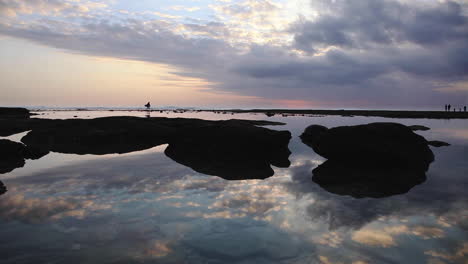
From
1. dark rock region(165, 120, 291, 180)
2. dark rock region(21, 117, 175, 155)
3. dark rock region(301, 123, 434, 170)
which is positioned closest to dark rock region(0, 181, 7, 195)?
dark rock region(165, 120, 291, 180)

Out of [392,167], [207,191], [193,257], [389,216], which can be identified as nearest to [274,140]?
[392,167]

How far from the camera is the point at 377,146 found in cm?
1207

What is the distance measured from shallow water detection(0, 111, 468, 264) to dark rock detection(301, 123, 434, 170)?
2.24 m

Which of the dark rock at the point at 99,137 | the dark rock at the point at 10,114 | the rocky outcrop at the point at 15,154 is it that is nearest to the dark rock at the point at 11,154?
the rocky outcrop at the point at 15,154

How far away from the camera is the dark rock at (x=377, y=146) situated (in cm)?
1175

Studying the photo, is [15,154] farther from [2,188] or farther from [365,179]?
[365,179]

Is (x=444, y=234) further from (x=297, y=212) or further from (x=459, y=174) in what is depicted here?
(x=459, y=174)

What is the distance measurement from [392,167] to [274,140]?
5.33 metres

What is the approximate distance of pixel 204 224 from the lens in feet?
18.5

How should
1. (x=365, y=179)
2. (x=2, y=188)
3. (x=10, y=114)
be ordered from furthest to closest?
(x=10, y=114) → (x=365, y=179) → (x=2, y=188)

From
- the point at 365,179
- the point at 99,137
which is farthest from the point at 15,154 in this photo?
the point at 365,179

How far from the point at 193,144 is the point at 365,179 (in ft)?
25.4

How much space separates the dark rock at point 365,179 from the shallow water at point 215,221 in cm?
39

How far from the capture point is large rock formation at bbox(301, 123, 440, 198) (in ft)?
29.2
